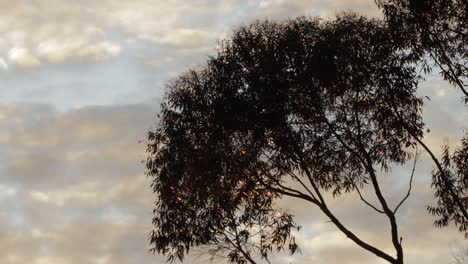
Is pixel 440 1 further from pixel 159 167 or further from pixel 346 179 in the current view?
pixel 159 167

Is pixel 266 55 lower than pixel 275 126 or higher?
higher

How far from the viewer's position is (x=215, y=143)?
2439 cm

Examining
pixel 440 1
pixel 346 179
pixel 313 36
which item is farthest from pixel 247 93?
pixel 440 1

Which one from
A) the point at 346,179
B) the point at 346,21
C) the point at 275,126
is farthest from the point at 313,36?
the point at 346,179

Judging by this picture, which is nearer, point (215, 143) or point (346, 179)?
point (215, 143)

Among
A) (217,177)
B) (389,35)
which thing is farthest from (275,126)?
(389,35)

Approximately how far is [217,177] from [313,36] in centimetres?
516

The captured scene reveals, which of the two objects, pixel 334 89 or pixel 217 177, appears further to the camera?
pixel 334 89

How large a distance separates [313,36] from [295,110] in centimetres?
227

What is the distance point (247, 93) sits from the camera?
24.7m

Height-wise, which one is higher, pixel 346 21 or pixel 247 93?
pixel 346 21

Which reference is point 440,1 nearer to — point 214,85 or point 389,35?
point 389,35

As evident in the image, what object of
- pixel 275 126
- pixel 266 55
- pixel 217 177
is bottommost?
pixel 217 177

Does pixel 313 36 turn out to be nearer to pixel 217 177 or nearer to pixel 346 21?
pixel 346 21
